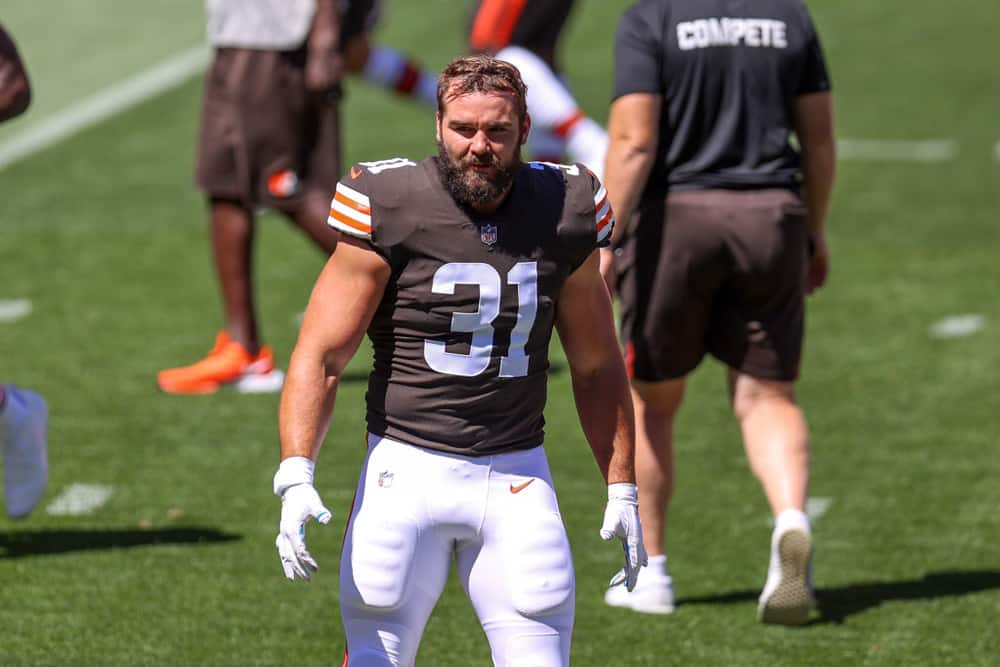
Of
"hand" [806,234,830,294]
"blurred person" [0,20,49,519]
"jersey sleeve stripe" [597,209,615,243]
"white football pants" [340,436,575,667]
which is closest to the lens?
"white football pants" [340,436,575,667]

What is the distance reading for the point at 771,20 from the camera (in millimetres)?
5766

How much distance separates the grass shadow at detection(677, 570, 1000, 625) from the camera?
6.03m

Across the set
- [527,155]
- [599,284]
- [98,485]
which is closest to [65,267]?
[527,155]

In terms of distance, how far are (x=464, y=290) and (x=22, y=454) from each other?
2.51 metres

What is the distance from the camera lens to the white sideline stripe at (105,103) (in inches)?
521

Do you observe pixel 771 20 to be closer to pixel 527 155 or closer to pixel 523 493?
pixel 523 493

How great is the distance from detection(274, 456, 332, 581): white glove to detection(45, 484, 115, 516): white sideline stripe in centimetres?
291

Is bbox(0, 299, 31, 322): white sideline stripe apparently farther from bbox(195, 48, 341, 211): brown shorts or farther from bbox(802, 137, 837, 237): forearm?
bbox(802, 137, 837, 237): forearm

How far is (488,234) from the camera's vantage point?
4.11m

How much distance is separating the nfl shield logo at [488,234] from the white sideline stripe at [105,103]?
9186mm

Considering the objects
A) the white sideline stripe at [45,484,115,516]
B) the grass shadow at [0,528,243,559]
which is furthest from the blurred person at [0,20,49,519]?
the white sideline stripe at [45,484,115,516]

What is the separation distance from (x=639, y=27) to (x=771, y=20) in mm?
389

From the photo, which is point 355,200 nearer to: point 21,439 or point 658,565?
point 658,565

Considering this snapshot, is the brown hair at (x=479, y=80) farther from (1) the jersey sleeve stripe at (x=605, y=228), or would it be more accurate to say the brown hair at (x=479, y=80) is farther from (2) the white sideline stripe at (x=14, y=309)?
(2) the white sideline stripe at (x=14, y=309)
